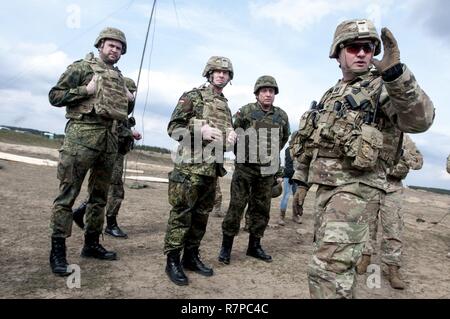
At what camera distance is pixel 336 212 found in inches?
120

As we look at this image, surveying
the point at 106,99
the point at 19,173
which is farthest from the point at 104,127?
the point at 19,173

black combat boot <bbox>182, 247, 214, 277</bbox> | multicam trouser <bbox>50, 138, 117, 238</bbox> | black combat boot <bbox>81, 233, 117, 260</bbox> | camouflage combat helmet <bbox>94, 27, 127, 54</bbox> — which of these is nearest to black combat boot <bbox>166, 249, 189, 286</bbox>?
black combat boot <bbox>182, 247, 214, 277</bbox>

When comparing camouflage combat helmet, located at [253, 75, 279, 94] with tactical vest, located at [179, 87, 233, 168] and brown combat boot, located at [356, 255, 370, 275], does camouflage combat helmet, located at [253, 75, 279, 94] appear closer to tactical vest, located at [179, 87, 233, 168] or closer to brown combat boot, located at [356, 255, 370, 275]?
tactical vest, located at [179, 87, 233, 168]

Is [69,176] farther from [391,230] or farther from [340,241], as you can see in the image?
[391,230]

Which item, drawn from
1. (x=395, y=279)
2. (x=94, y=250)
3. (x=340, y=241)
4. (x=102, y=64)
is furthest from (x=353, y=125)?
(x=94, y=250)

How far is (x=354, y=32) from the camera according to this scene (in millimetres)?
3199

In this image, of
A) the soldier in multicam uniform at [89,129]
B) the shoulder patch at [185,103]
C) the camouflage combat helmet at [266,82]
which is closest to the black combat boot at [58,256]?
the soldier in multicam uniform at [89,129]

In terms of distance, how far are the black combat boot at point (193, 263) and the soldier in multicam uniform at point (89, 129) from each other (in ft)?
3.80

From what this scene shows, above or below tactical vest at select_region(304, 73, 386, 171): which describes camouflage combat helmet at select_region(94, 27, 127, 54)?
above

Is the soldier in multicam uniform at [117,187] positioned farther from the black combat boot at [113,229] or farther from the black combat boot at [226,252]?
the black combat boot at [226,252]

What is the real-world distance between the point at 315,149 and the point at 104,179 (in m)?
2.79

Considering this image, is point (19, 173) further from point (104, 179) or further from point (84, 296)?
point (84, 296)

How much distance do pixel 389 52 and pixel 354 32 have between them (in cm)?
63

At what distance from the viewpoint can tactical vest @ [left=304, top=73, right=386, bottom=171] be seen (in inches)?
120
